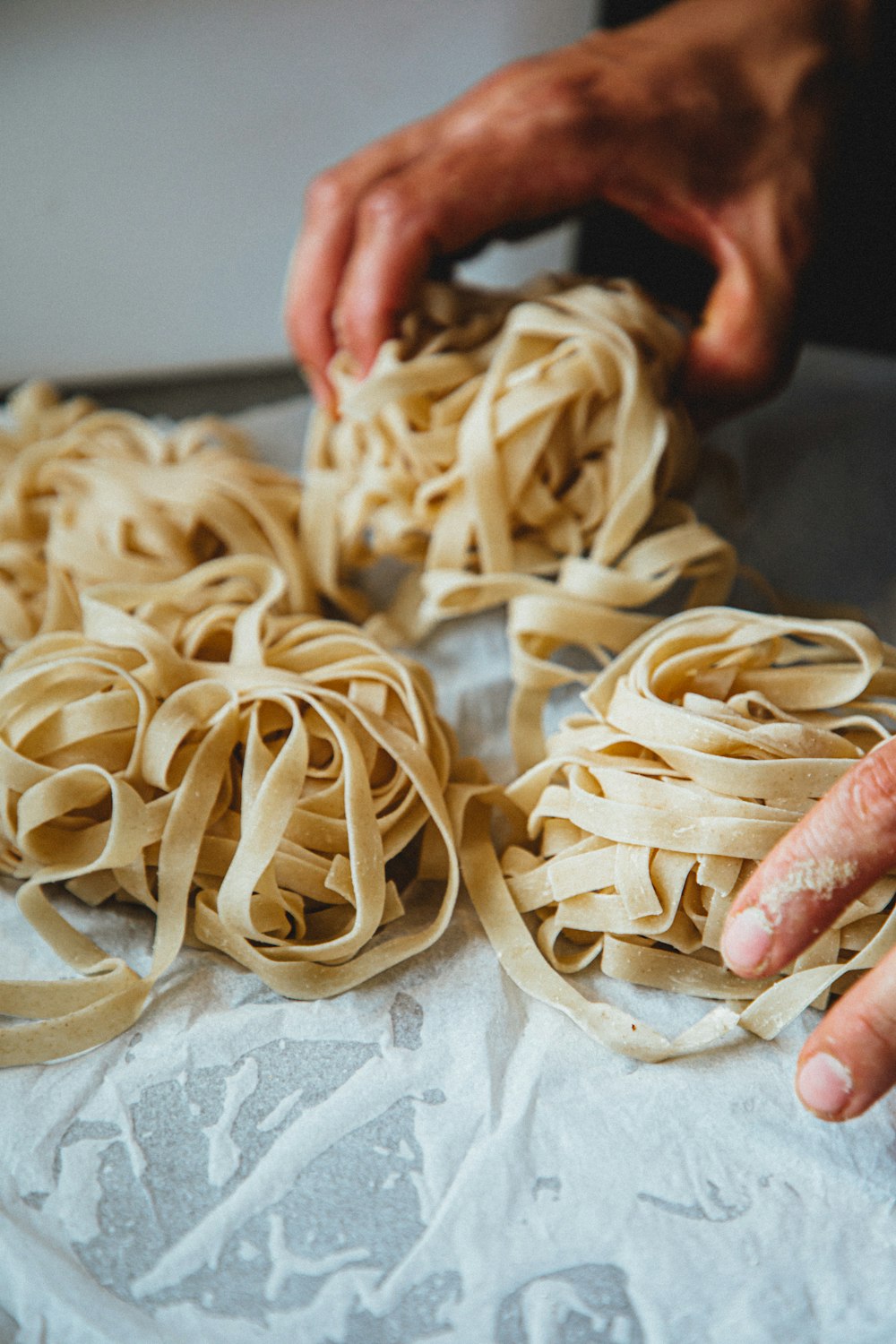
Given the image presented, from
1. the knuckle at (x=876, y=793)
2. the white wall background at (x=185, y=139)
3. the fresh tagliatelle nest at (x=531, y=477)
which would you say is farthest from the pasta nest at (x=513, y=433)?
the white wall background at (x=185, y=139)

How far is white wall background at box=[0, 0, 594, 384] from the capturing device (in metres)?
1.32

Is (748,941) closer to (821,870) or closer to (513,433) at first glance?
(821,870)

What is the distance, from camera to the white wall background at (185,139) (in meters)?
1.32

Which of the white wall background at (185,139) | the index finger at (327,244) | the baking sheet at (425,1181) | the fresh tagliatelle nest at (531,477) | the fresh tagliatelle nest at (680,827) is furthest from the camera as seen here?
the white wall background at (185,139)

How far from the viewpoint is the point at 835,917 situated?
52 cm

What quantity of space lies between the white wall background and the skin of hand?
557mm

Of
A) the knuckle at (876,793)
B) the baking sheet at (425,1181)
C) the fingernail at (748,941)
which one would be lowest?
the baking sheet at (425,1181)

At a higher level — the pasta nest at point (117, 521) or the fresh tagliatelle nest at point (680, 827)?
the pasta nest at point (117, 521)

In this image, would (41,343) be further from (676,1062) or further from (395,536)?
(676,1062)

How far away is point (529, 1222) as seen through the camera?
500mm

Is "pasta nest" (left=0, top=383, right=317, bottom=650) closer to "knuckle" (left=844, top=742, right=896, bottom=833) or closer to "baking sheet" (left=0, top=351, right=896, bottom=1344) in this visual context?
"baking sheet" (left=0, top=351, right=896, bottom=1344)

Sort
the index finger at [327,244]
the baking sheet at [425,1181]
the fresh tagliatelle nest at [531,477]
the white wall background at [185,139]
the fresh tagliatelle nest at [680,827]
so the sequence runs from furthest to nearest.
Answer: the white wall background at [185,139] < the index finger at [327,244] < the fresh tagliatelle nest at [531,477] < the fresh tagliatelle nest at [680,827] < the baking sheet at [425,1181]

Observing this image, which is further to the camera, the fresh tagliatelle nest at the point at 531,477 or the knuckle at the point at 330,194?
the knuckle at the point at 330,194

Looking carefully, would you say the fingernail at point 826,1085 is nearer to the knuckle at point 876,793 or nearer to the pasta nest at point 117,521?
the knuckle at point 876,793
